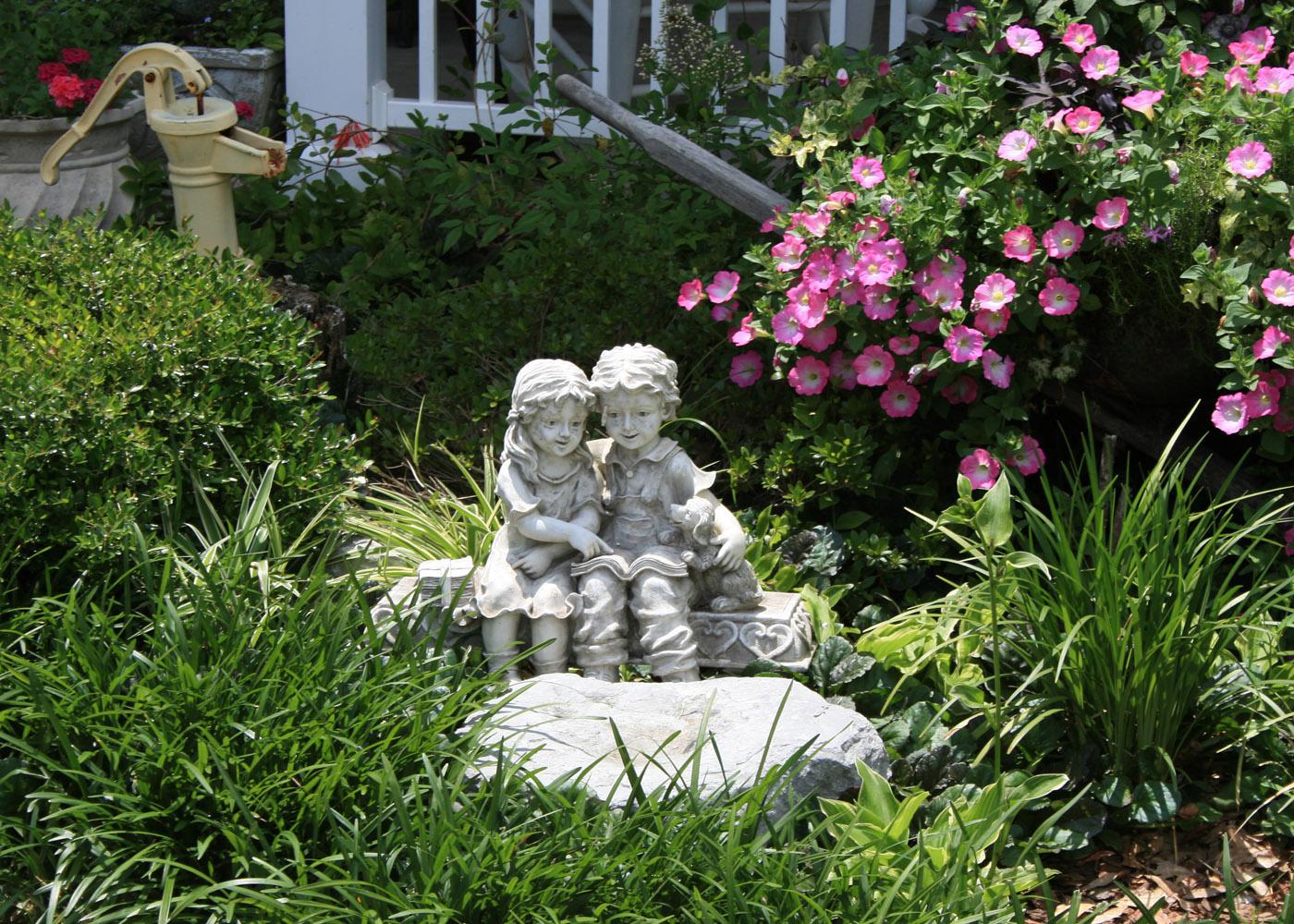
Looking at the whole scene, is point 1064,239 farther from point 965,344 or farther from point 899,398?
point 899,398

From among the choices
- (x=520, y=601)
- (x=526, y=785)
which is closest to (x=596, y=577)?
(x=520, y=601)

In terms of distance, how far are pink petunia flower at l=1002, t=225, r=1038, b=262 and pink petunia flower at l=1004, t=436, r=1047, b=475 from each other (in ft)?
1.53

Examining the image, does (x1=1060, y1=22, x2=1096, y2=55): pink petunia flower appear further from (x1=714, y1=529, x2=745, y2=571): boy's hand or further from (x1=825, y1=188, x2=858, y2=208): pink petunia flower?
(x1=714, y1=529, x2=745, y2=571): boy's hand

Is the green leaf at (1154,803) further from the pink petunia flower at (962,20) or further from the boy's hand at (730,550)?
the pink petunia flower at (962,20)

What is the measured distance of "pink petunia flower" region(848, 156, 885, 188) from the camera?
412 cm

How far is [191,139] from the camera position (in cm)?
474

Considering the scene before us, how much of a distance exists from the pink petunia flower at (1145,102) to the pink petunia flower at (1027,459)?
852 millimetres

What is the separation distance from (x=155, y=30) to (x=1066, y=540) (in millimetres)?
4697

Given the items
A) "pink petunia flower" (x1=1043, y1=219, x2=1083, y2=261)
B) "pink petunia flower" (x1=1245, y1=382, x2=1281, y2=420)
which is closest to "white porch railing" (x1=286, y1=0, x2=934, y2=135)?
"pink petunia flower" (x1=1043, y1=219, x2=1083, y2=261)

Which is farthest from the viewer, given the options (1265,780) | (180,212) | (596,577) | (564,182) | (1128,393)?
(564,182)

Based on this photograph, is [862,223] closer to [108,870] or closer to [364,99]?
[108,870]

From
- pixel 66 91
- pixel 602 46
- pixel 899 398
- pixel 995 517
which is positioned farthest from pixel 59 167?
pixel 995 517

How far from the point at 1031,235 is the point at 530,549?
1444mm

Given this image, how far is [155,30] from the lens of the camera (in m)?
6.45
